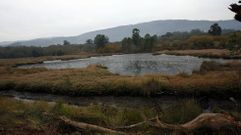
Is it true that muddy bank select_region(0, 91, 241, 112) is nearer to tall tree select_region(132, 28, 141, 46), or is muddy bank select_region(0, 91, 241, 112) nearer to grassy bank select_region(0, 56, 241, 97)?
grassy bank select_region(0, 56, 241, 97)

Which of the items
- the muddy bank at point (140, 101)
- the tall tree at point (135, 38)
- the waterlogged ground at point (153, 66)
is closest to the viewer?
the muddy bank at point (140, 101)

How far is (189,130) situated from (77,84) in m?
24.9

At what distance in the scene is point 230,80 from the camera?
26094 mm

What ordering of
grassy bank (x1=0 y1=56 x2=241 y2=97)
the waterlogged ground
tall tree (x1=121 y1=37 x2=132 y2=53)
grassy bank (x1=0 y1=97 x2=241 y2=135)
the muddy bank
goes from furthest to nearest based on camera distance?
tall tree (x1=121 y1=37 x2=132 y2=53), the waterlogged ground, grassy bank (x1=0 y1=56 x2=241 y2=97), the muddy bank, grassy bank (x1=0 y1=97 x2=241 y2=135)

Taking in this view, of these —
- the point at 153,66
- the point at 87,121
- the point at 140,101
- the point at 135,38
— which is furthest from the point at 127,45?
the point at 87,121

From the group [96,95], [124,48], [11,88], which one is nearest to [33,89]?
[11,88]

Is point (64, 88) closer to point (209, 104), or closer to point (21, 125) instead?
point (209, 104)

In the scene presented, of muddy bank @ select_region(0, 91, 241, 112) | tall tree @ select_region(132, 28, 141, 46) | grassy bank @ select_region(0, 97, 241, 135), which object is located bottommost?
muddy bank @ select_region(0, 91, 241, 112)

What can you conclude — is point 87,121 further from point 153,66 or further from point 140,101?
point 153,66

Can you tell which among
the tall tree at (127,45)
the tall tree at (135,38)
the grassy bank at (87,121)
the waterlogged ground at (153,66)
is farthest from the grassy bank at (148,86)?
the tall tree at (135,38)

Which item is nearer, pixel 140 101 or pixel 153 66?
pixel 140 101

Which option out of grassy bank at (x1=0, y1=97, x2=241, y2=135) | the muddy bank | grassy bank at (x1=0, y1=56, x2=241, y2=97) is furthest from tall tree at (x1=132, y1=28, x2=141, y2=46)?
grassy bank at (x1=0, y1=97, x2=241, y2=135)

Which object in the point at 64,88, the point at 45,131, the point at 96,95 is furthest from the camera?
the point at 64,88

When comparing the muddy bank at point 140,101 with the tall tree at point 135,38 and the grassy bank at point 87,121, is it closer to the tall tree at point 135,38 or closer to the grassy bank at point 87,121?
the grassy bank at point 87,121
